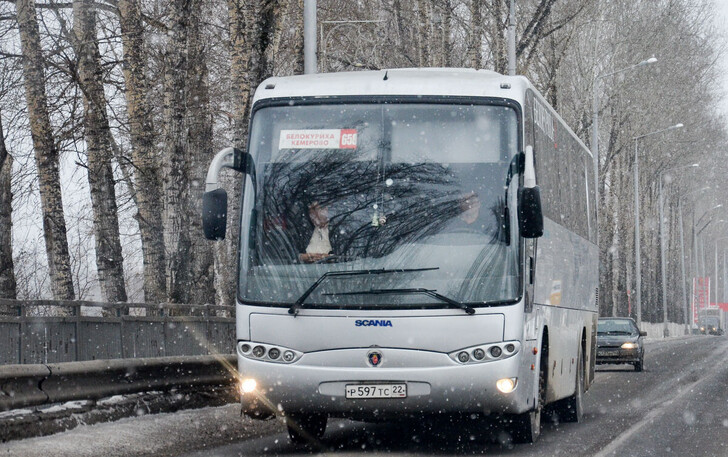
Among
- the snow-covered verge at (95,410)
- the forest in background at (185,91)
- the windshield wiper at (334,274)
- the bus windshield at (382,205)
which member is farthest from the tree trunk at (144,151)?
the windshield wiper at (334,274)

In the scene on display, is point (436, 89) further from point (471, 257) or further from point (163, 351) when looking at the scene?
point (163, 351)

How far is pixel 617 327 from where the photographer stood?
3372 centimetres

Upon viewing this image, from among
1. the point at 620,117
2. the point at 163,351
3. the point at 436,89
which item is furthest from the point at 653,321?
the point at 436,89

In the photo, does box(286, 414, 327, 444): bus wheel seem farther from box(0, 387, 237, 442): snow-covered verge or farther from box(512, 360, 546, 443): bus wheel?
box(512, 360, 546, 443): bus wheel

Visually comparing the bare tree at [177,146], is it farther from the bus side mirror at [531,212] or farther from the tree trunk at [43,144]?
the bus side mirror at [531,212]

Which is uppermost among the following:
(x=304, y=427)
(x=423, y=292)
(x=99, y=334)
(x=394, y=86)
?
(x=394, y=86)

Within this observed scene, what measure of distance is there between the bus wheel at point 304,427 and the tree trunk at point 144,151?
1038 centimetres

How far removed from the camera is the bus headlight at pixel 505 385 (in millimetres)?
11117

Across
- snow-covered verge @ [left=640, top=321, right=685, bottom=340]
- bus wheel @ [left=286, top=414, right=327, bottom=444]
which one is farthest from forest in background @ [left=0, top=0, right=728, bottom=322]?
bus wheel @ [left=286, top=414, right=327, bottom=444]

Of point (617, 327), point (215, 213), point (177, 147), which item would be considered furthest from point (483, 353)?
point (617, 327)

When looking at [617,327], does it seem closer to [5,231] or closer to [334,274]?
[5,231]

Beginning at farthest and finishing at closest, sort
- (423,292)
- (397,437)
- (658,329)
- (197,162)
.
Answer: (658,329)
(197,162)
(397,437)
(423,292)

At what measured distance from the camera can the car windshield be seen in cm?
3338

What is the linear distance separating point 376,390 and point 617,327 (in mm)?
23391
